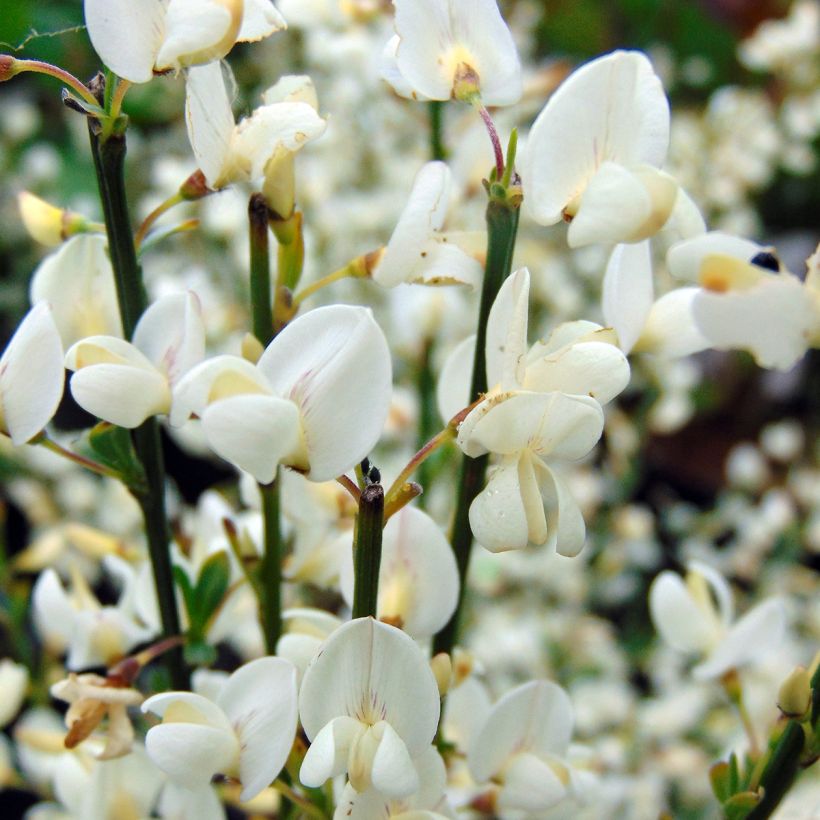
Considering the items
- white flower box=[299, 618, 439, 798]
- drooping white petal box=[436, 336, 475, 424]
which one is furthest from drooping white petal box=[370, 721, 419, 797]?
drooping white petal box=[436, 336, 475, 424]

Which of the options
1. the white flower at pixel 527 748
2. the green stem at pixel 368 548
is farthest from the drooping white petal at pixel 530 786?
the green stem at pixel 368 548

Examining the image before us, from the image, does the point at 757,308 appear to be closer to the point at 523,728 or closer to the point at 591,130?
the point at 591,130

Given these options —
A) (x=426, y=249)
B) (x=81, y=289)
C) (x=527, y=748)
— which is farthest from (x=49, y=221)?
(x=527, y=748)

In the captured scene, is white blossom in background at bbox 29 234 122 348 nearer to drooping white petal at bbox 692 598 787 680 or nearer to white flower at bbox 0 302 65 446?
white flower at bbox 0 302 65 446

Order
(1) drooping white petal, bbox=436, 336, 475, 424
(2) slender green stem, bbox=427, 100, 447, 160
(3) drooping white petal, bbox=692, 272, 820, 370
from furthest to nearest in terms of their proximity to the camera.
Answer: (2) slender green stem, bbox=427, 100, 447, 160 < (1) drooping white petal, bbox=436, 336, 475, 424 < (3) drooping white petal, bbox=692, 272, 820, 370

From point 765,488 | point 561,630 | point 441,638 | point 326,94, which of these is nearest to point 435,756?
point 441,638
